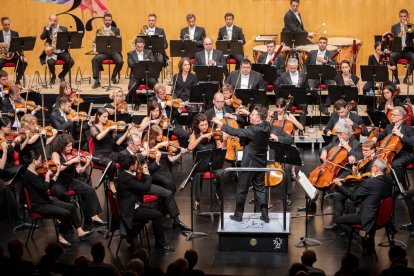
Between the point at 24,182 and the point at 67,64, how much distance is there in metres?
7.00

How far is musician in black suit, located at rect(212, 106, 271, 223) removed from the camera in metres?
11.1

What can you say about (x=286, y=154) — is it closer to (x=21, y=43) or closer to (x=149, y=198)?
(x=149, y=198)

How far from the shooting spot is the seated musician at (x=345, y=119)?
43.3ft

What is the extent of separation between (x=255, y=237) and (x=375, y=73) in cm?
546

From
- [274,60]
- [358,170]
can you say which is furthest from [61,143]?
[274,60]

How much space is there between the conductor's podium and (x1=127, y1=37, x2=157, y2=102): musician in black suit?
594 cm

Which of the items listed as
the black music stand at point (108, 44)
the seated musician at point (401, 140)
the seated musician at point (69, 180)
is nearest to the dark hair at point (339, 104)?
the seated musician at point (401, 140)

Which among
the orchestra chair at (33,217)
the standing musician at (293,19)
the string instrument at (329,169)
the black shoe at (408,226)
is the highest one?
the standing musician at (293,19)

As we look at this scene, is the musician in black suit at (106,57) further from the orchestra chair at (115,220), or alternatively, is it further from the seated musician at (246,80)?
the orchestra chair at (115,220)

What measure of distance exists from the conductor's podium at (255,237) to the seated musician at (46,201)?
197 cm

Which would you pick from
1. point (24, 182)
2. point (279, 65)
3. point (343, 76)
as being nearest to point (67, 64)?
point (279, 65)

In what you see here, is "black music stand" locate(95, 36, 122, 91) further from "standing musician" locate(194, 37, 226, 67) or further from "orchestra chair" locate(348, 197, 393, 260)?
"orchestra chair" locate(348, 197, 393, 260)

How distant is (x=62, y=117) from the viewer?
1380 centimetres

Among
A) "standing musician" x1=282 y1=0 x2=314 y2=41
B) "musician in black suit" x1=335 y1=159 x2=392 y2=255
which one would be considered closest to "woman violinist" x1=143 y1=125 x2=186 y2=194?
"musician in black suit" x1=335 y1=159 x2=392 y2=255
